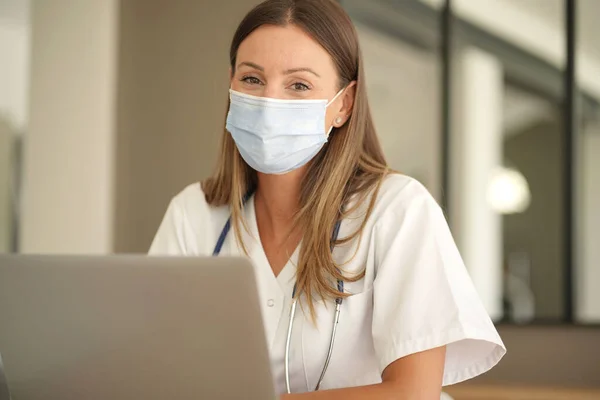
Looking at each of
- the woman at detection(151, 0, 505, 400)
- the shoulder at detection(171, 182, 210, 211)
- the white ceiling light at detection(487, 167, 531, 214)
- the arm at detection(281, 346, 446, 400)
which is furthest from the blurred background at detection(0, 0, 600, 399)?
the arm at detection(281, 346, 446, 400)

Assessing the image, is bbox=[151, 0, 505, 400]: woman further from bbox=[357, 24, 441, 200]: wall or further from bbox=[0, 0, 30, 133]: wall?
bbox=[357, 24, 441, 200]: wall

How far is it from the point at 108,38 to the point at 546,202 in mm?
4151

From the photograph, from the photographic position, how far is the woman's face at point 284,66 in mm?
1531

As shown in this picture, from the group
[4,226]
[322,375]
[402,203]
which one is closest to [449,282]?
[402,203]

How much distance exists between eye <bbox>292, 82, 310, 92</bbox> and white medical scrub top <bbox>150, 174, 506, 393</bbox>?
0.79 ft

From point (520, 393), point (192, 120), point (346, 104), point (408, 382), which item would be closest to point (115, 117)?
point (192, 120)

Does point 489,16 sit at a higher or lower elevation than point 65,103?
higher

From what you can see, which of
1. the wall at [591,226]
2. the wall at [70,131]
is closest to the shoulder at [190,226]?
the wall at [70,131]

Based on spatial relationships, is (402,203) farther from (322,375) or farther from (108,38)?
(108,38)

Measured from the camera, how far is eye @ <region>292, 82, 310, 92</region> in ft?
5.16

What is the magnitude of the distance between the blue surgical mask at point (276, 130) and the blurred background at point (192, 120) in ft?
4.79

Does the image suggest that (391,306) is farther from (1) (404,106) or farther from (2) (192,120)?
(1) (404,106)

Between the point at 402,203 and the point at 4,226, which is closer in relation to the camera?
the point at 402,203

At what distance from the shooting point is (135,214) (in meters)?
4.46
